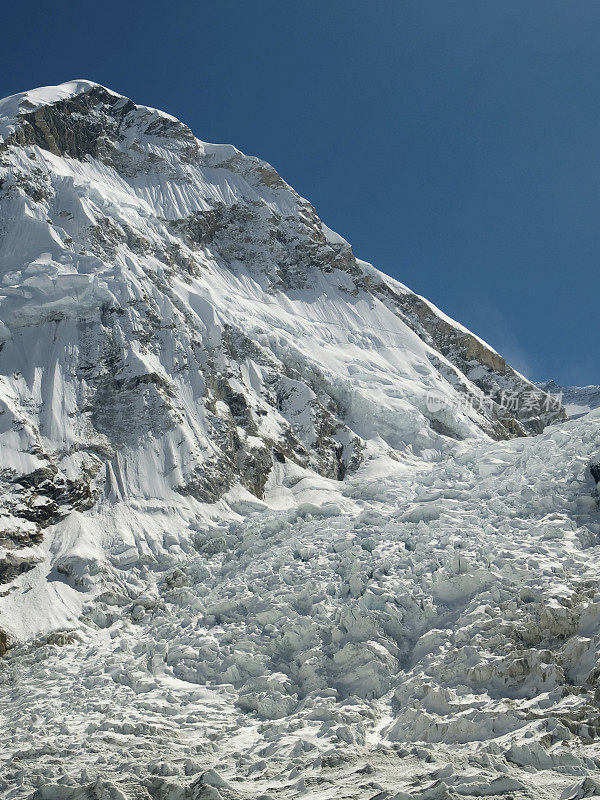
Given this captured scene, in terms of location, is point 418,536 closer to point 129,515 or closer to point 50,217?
point 129,515

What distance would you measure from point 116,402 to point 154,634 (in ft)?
47.2

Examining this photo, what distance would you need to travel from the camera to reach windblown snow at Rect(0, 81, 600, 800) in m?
16.3

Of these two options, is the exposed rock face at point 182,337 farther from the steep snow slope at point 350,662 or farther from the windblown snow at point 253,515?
the steep snow slope at point 350,662

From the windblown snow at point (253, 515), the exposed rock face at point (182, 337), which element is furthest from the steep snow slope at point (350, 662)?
the exposed rock face at point (182, 337)

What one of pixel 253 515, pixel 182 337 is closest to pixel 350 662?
pixel 253 515

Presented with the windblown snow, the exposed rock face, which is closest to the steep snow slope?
the windblown snow

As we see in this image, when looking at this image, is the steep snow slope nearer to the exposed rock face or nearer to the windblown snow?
the windblown snow

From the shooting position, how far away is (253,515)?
105 feet

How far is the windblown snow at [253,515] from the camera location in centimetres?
1631

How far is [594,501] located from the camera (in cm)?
2422

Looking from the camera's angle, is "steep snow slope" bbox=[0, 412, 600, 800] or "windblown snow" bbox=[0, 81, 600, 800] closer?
"steep snow slope" bbox=[0, 412, 600, 800]

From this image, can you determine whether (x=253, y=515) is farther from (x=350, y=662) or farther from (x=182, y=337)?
(x=350, y=662)

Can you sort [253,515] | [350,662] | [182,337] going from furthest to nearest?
1. [182,337]
2. [253,515]
3. [350,662]

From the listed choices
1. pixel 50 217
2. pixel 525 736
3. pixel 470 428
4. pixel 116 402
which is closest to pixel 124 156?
pixel 50 217
